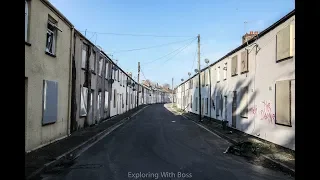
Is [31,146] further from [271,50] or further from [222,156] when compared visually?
[271,50]

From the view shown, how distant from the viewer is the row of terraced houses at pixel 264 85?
1230 cm

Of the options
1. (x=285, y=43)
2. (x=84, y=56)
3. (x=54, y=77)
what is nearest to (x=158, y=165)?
(x=54, y=77)

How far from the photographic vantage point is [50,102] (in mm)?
12953

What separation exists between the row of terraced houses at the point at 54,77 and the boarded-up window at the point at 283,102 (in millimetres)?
9052

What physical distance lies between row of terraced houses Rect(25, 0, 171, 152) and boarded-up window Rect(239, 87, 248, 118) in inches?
363

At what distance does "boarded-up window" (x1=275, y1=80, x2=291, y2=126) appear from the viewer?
40.1 feet

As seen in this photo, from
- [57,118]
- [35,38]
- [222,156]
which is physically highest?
[35,38]

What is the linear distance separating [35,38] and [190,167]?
6829 mm

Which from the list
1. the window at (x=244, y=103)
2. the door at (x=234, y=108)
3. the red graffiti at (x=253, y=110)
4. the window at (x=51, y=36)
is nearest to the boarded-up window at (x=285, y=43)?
the red graffiti at (x=253, y=110)

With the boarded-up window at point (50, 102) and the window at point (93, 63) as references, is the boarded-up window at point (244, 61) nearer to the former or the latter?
the window at point (93, 63)

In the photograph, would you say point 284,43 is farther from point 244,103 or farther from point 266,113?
point 244,103

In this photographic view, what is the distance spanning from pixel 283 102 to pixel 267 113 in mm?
2010
